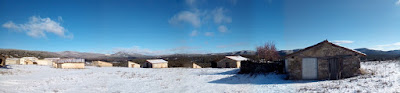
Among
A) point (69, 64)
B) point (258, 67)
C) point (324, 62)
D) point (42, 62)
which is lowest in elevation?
point (42, 62)

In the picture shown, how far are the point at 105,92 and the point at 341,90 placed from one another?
14972 millimetres

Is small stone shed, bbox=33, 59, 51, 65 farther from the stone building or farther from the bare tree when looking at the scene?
the bare tree

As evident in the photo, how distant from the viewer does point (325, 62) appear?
54.6 ft

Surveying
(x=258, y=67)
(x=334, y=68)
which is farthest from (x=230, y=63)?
(x=334, y=68)

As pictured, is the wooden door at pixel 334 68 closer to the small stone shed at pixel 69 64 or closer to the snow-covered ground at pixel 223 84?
the snow-covered ground at pixel 223 84

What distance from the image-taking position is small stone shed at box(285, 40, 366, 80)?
53.3 feet

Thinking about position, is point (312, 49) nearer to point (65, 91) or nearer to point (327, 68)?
point (327, 68)

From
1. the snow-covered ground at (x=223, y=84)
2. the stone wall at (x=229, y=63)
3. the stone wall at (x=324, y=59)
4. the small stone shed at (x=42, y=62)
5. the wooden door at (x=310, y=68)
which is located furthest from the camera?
the small stone shed at (x=42, y=62)

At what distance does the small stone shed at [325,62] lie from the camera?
1623cm

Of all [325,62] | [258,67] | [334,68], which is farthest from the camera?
[258,67]

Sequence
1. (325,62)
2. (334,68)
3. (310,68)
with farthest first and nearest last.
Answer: (310,68)
(325,62)
(334,68)

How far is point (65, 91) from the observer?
1573 centimetres

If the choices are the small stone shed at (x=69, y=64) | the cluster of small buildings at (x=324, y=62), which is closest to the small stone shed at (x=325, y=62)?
the cluster of small buildings at (x=324, y=62)

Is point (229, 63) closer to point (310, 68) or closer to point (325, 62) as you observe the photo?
point (310, 68)
